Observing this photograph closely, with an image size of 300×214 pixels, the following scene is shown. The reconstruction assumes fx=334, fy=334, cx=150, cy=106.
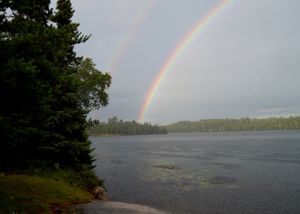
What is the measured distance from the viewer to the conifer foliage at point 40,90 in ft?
43.9

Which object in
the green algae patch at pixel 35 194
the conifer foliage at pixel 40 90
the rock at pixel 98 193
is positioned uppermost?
the conifer foliage at pixel 40 90

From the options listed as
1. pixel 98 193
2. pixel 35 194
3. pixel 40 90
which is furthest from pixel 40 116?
pixel 40 90

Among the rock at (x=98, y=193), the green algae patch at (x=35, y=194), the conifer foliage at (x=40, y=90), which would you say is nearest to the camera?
the conifer foliage at (x=40, y=90)

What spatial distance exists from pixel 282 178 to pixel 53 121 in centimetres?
3241

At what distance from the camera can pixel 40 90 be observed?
44.9ft

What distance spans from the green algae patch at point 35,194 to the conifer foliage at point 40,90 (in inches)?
96.1

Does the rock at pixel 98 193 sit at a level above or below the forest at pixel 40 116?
below

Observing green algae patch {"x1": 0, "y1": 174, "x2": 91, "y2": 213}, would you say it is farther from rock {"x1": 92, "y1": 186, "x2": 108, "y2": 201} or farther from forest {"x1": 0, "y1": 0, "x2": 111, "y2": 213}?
rock {"x1": 92, "y1": 186, "x2": 108, "y2": 201}

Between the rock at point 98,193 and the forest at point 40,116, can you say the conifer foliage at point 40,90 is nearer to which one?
the forest at point 40,116

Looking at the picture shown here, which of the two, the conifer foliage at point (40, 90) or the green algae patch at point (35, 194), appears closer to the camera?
the conifer foliage at point (40, 90)

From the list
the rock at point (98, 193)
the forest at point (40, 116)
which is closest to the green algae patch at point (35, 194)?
the forest at point (40, 116)

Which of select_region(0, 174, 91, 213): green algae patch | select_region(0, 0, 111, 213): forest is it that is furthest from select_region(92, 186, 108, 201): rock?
select_region(0, 174, 91, 213): green algae patch

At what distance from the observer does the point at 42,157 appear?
26.9 meters

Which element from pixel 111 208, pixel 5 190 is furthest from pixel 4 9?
pixel 111 208
